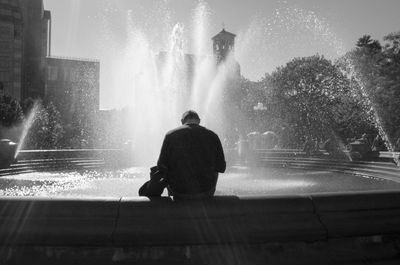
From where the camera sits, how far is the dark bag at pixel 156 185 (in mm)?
4086

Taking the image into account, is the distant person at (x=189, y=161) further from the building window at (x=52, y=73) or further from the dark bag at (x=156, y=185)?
the building window at (x=52, y=73)

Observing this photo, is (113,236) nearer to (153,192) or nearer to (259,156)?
(153,192)

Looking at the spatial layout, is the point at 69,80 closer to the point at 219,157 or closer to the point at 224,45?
the point at 224,45

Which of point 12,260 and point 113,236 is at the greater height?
point 113,236

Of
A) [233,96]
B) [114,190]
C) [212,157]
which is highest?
[233,96]

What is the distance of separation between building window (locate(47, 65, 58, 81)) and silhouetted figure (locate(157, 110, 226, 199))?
11590 centimetres

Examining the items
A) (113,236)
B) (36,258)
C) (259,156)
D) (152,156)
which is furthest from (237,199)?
(152,156)

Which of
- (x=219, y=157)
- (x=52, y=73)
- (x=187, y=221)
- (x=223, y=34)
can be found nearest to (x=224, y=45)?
(x=223, y=34)

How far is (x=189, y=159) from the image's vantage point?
412 cm

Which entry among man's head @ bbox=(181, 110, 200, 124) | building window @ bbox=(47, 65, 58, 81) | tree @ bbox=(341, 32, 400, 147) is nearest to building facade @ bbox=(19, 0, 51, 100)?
building window @ bbox=(47, 65, 58, 81)

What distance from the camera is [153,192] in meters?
4.09

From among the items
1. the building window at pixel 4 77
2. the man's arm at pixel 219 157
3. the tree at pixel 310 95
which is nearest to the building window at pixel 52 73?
the building window at pixel 4 77

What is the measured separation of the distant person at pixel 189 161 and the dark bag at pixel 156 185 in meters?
0.04

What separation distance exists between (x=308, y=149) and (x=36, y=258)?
21761 mm
